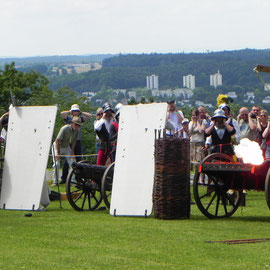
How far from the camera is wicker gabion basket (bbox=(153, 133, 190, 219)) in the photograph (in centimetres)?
1310

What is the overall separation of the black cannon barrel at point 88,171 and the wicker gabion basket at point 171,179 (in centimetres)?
227

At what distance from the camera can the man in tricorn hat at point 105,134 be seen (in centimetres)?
1728

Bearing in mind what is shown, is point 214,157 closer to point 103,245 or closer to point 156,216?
point 156,216

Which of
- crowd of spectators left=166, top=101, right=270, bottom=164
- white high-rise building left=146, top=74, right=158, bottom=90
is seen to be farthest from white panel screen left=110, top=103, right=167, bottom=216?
white high-rise building left=146, top=74, right=158, bottom=90

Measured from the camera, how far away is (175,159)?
1313 cm

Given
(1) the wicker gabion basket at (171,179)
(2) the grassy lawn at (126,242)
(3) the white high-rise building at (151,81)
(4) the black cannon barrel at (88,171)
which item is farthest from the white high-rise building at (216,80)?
(2) the grassy lawn at (126,242)

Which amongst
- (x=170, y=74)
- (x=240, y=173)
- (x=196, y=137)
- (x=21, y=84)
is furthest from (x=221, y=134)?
(x=170, y=74)

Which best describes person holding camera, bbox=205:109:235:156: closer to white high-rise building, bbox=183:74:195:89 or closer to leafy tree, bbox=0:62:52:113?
leafy tree, bbox=0:62:52:113

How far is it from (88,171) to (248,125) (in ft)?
16.2

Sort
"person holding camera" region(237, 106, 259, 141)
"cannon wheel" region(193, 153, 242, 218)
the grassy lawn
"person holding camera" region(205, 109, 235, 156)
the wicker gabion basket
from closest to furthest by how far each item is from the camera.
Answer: the grassy lawn, the wicker gabion basket, "cannon wheel" region(193, 153, 242, 218), "person holding camera" region(205, 109, 235, 156), "person holding camera" region(237, 106, 259, 141)

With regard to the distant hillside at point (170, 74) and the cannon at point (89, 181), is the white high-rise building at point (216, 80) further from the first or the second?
the cannon at point (89, 181)

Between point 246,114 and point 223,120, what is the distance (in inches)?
141

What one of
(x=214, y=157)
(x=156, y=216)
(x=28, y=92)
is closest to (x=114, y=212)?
(x=156, y=216)

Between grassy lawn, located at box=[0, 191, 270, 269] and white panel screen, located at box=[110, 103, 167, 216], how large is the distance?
1.02ft
